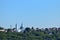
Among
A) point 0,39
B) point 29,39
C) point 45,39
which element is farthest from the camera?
point 45,39

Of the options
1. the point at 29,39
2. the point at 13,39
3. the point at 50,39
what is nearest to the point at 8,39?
the point at 13,39

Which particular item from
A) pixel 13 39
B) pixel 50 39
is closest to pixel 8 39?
pixel 13 39

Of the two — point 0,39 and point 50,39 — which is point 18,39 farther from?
point 50,39

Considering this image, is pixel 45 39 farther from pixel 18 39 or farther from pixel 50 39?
pixel 18 39

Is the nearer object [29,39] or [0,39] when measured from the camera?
[0,39]

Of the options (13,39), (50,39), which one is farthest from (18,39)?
(50,39)

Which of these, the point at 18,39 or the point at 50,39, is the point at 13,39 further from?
the point at 50,39

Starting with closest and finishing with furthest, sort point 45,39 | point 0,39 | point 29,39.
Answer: point 0,39, point 29,39, point 45,39
